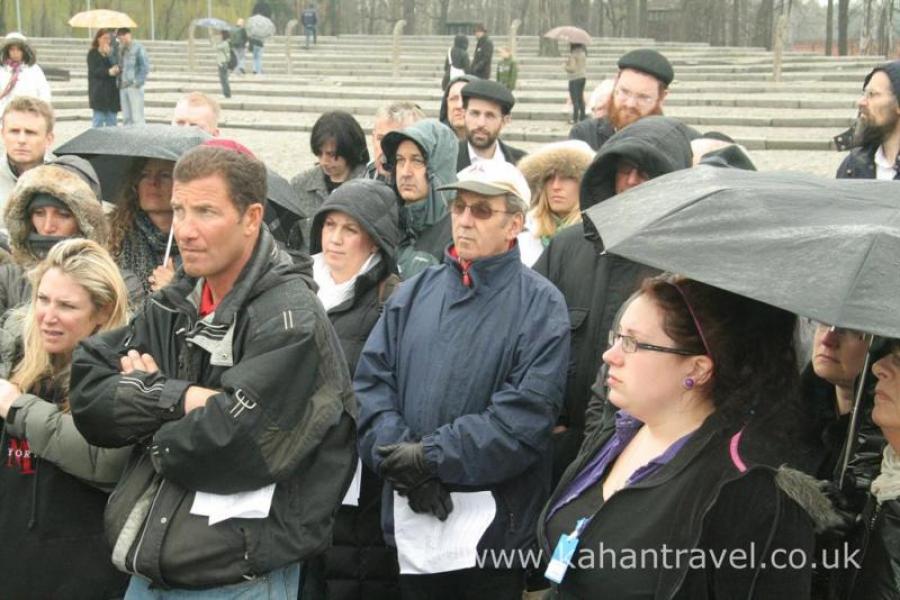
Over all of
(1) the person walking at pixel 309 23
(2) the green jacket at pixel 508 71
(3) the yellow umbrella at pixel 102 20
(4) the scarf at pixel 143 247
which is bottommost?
(4) the scarf at pixel 143 247

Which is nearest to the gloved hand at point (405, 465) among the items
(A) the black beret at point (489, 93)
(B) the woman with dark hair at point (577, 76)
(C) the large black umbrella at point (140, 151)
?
(C) the large black umbrella at point (140, 151)

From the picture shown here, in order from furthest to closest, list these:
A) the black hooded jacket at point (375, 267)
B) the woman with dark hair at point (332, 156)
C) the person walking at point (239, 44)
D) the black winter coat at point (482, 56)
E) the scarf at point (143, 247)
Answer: the person walking at point (239, 44)
the black winter coat at point (482, 56)
the woman with dark hair at point (332, 156)
the scarf at point (143, 247)
the black hooded jacket at point (375, 267)

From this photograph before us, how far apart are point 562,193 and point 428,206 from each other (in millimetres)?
685

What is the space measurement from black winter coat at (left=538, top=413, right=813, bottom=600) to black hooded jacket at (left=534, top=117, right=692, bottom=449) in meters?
1.43

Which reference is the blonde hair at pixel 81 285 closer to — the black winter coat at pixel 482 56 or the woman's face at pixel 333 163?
the woman's face at pixel 333 163

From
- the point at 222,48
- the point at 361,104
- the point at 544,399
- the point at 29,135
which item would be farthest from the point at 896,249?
the point at 222,48

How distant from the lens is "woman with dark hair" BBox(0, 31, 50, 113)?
460 inches

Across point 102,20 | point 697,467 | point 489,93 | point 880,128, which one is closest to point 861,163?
point 880,128

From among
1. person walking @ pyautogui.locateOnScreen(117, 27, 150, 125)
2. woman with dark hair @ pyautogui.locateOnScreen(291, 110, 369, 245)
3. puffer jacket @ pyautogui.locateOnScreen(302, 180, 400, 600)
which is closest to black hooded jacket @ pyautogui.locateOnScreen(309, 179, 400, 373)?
puffer jacket @ pyautogui.locateOnScreen(302, 180, 400, 600)

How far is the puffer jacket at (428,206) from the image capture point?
5.38 metres

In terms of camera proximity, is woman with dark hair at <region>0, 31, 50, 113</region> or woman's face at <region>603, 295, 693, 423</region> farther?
woman with dark hair at <region>0, 31, 50, 113</region>

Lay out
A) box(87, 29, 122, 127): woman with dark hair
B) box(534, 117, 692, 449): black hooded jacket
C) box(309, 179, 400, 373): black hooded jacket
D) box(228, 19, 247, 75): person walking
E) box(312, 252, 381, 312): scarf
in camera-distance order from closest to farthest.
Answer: box(534, 117, 692, 449): black hooded jacket → box(309, 179, 400, 373): black hooded jacket → box(312, 252, 381, 312): scarf → box(87, 29, 122, 127): woman with dark hair → box(228, 19, 247, 75): person walking

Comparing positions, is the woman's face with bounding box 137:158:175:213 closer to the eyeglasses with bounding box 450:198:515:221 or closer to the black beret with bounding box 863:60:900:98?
the eyeglasses with bounding box 450:198:515:221

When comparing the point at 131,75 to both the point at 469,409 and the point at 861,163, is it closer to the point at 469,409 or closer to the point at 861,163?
the point at 861,163
